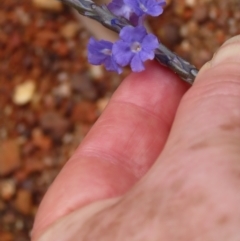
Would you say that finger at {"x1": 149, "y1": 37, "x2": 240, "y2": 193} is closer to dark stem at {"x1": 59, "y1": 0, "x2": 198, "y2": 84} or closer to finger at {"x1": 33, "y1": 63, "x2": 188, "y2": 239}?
dark stem at {"x1": 59, "y1": 0, "x2": 198, "y2": 84}

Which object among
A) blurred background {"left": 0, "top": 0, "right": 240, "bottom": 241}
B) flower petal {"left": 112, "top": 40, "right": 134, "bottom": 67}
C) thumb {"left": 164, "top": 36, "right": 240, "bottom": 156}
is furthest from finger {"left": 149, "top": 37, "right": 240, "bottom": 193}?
blurred background {"left": 0, "top": 0, "right": 240, "bottom": 241}

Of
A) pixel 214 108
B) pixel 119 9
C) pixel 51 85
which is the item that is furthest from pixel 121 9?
pixel 51 85

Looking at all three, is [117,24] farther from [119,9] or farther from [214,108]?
[214,108]

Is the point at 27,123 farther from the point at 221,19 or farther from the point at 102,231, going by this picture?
the point at 102,231

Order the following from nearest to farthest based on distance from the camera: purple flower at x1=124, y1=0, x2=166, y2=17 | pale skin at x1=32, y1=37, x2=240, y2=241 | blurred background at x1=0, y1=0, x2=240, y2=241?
pale skin at x1=32, y1=37, x2=240, y2=241 → purple flower at x1=124, y1=0, x2=166, y2=17 → blurred background at x1=0, y1=0, x2=240, y2=241

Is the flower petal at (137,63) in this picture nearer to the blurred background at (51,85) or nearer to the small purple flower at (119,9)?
the small purple flower at (119,9)

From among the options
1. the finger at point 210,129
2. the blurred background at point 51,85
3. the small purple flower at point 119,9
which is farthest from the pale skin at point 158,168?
the blurred background at point 51,85

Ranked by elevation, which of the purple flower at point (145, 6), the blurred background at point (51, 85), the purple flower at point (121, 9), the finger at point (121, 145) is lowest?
the blurred background at point (51, 85)
